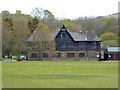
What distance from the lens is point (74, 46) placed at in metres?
88.1

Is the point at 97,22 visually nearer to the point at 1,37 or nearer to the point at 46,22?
the point at 1,37

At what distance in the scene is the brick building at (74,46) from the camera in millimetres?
87000

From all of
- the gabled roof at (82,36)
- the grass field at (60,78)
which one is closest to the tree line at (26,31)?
the gabled roof at (82,36)

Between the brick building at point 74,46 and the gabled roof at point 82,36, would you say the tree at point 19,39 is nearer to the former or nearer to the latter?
the brick building at point 74,46

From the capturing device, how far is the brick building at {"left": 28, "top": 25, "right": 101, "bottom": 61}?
8700 centimetres

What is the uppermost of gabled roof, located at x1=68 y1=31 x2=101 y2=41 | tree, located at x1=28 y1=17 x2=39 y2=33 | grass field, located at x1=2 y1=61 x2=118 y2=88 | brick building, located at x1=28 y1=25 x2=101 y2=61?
tree, located at x1=28 y1=17 x2=39 y2=33

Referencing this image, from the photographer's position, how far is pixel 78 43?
88.4m

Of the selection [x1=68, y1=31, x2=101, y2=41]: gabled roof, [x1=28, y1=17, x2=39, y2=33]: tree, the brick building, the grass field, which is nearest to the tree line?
[x1=28, y1=17, x2=39, y2=33]: tree

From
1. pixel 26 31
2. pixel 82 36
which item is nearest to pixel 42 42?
pixel 26 31

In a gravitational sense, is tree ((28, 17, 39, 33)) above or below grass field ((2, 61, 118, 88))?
above

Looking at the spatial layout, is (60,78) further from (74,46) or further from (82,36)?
(82,36)

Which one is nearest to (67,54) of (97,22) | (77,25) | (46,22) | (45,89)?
(77,25)

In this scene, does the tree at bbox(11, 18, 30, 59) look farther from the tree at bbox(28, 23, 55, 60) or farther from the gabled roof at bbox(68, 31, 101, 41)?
the gabled roof at bbox(68, 31, 101, 41)

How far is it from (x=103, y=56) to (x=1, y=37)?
94.0ft
